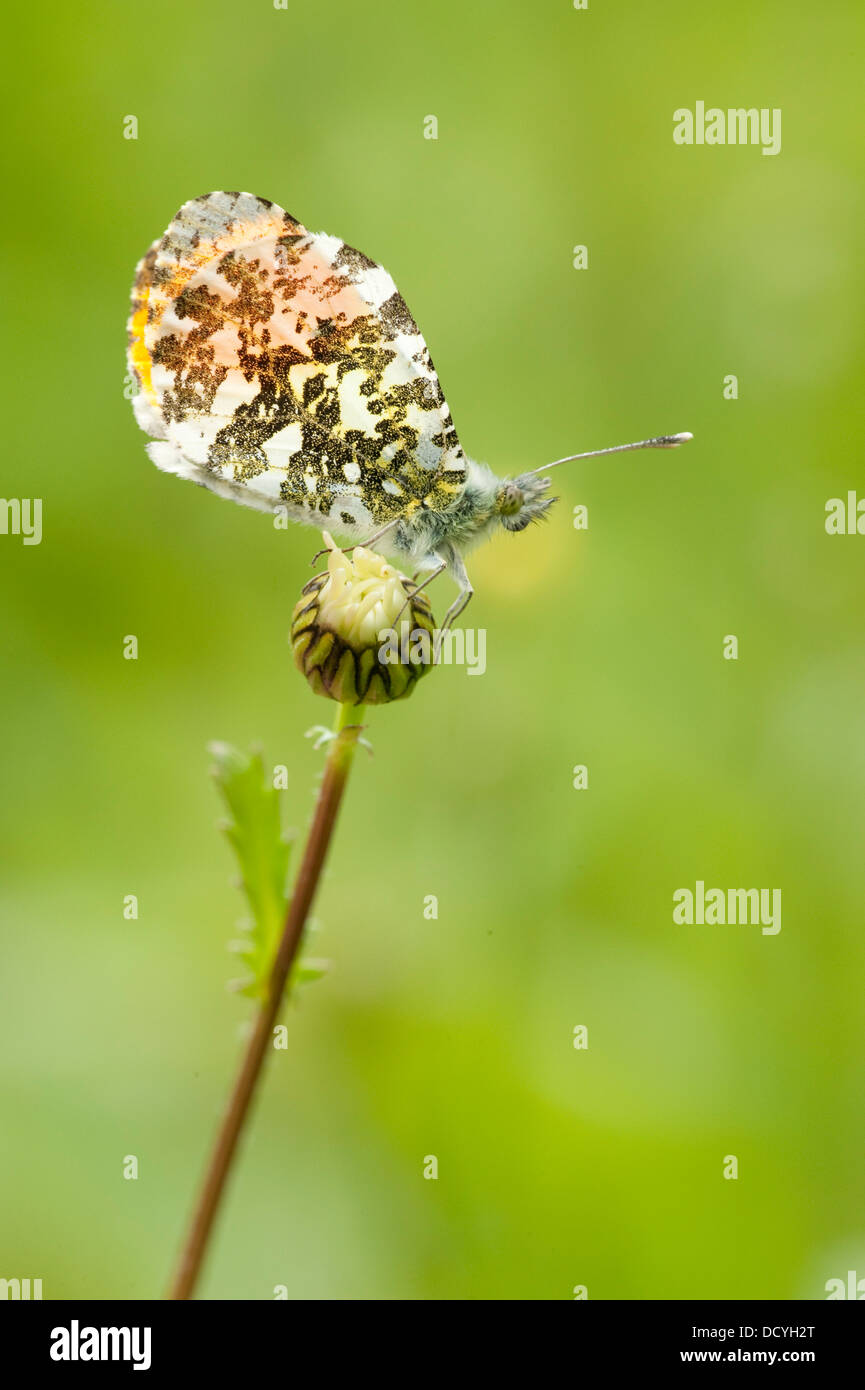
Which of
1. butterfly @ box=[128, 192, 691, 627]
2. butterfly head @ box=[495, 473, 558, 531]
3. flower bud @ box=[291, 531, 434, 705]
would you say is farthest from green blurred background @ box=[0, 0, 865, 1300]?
flower bud @ box=[291, 531, 434, 705]

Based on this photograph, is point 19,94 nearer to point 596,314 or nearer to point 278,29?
point 278,29

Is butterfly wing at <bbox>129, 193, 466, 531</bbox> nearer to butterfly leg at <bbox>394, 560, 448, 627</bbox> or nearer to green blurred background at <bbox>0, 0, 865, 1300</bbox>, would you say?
butterfly leg at <bbox>394, 560, 448, 627</bbox>

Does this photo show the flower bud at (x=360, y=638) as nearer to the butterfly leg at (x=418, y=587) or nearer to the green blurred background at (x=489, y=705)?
the butterfly leg at (x=418, y=587)

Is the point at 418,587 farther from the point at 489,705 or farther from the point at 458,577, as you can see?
the point at 489,705

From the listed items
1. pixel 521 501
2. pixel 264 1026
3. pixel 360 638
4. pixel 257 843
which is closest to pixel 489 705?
pixel 521 501

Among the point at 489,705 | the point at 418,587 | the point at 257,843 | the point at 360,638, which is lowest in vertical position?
the point at 257,843
